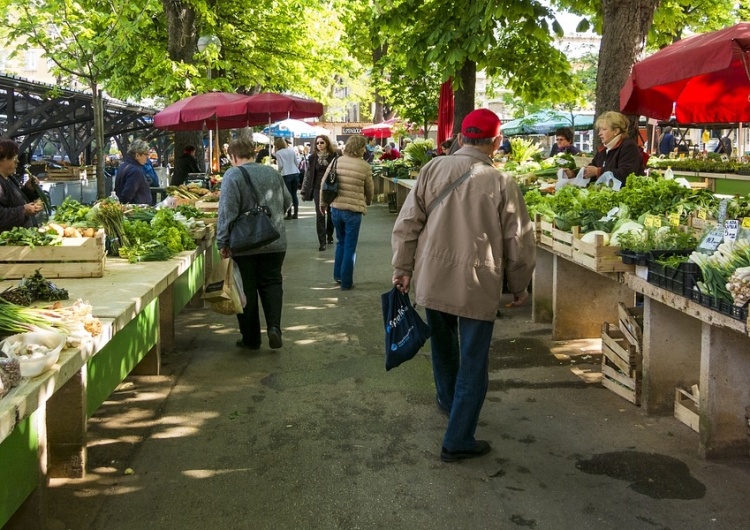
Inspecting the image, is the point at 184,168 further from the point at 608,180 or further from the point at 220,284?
the point at 608,180

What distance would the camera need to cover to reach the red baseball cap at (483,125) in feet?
15.2

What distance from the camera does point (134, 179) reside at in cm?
1080

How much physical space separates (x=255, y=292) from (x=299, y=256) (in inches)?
233

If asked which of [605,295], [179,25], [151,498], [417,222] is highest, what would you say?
[179,25]

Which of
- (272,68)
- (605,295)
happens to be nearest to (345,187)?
(605,295)

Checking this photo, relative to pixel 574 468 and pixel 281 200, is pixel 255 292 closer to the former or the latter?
pixel 281 200

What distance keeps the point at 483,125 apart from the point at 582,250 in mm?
1827

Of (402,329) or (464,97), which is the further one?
(464,97)

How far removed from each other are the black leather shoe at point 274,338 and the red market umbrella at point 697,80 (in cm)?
383

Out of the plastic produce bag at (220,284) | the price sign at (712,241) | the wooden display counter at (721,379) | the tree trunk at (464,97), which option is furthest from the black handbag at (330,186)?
the tree trunk at (464,97)

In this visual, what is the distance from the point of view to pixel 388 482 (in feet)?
14.3

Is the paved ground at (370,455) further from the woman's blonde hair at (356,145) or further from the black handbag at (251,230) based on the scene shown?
the woman's blonde hair at (356,145)

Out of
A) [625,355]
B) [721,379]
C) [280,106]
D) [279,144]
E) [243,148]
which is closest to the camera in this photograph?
[721,379]

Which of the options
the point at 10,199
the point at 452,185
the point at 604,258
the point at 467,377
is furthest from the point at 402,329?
the point at 10,199
